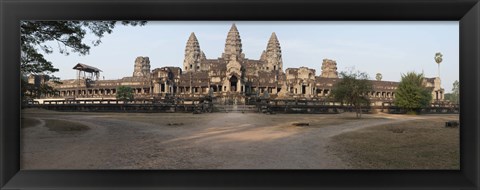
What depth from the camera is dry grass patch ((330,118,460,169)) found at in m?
4.49

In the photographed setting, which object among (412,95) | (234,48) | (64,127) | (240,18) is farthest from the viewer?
(234,48)

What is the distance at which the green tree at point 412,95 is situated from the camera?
9148 millimetres

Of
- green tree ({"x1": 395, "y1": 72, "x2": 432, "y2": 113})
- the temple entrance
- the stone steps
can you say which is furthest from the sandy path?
the temple entrance

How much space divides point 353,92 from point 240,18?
29.7 ft

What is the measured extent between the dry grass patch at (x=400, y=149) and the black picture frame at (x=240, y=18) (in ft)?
2.90

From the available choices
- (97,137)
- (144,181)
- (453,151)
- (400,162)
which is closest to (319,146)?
(400,162)

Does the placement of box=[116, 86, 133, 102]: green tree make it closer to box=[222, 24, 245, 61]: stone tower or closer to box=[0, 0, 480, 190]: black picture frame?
box=[222, 24, 245, 61]: stone tower

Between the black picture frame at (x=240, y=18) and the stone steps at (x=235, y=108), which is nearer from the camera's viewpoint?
the black picture frame at (x=240, y=18)

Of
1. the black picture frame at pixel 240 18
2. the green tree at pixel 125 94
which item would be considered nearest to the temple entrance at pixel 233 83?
the green tree at pixel 125 94

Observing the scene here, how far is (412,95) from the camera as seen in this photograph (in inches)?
379

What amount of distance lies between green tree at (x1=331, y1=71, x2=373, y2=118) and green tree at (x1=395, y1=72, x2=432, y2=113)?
1.20 meters

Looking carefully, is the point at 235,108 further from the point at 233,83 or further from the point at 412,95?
the point at 412,95

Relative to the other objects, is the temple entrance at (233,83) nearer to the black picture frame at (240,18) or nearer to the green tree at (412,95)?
the green tree at (412,95)

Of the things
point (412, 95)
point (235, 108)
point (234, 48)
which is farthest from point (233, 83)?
point (412, 95)
